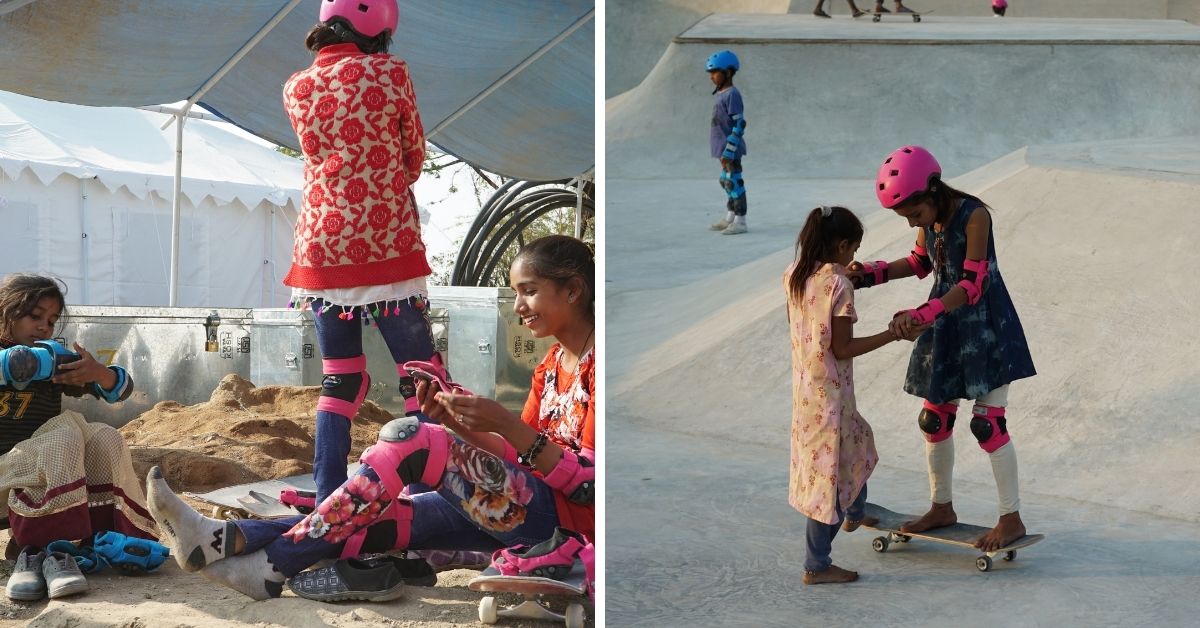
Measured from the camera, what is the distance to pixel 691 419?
17.1 feet

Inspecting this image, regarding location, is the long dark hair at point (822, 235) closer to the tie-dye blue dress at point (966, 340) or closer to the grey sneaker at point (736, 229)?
the tie-dye blue dress at point (966, 340)

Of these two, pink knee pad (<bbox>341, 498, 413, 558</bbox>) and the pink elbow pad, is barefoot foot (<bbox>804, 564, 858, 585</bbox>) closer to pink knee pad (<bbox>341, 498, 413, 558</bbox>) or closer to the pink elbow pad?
the pink elbow pad

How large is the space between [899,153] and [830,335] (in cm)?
59

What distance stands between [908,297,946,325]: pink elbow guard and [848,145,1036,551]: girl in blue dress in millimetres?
114

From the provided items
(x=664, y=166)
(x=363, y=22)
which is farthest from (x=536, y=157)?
(x=363, y=22)

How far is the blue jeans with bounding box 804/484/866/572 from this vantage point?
319cm

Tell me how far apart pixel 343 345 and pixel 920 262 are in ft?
5.79

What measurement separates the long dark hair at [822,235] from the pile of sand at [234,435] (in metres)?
2.54

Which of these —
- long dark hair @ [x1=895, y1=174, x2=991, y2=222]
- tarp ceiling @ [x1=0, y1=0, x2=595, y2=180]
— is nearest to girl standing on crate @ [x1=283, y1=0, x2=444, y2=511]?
long dark hair @ [x1=895, y1=174, x2=991, y2=222]

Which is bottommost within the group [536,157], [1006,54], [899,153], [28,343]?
[28,343]

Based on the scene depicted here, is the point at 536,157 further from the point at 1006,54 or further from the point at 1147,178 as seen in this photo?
the point at 1006,54

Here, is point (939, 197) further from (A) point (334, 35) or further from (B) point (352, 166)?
(A) point (334, 35)

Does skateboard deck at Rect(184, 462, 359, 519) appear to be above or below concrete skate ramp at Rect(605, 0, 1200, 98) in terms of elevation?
below

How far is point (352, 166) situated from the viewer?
3.12 metres
